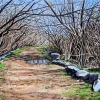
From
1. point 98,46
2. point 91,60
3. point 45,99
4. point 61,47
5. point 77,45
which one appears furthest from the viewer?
point 61,47

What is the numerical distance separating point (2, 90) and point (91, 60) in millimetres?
8422

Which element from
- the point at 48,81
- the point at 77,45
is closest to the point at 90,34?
the point at 77,45

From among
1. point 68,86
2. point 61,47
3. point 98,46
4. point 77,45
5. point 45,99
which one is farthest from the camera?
point 61,47

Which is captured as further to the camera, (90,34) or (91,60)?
(91,60)

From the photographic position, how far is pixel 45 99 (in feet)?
25.7

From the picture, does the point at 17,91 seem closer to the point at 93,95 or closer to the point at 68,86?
the point at 68,86

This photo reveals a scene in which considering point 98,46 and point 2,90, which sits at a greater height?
point 98,46

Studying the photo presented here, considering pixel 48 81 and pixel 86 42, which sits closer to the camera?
pixel 48 81

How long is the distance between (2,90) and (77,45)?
32.1 feet

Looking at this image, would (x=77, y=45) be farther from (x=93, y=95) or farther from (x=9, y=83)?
(x=93, y=95)

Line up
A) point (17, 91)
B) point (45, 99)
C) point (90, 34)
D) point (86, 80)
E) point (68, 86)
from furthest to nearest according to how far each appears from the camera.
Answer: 1. point (90, 34)
2. point (86, 80)
3. point (68, 86)
4. point (17, 91)
5. point (45, 99)

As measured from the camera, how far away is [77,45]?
18516 millimetres

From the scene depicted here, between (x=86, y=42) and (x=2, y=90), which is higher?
(x=86, y=42)

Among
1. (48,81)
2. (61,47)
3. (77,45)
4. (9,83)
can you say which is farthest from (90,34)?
(61,47)
